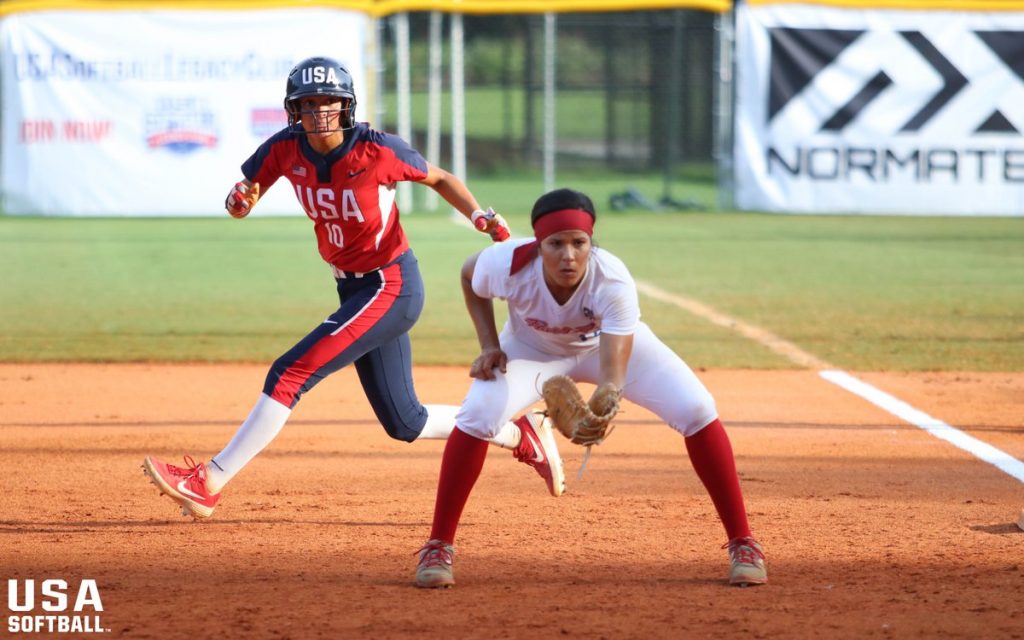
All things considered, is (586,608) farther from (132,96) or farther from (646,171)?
(646,171)

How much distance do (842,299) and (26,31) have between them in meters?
14.6

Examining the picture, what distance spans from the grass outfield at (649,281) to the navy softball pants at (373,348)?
3.90 meters

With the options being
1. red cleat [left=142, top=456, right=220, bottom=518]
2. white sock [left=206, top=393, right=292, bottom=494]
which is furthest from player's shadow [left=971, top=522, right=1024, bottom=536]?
red cleat [left=142, top=456, right=220, bottom=518]

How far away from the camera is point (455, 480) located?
15.5 feet

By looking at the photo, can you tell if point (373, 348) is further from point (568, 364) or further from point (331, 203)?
point (568, 364)

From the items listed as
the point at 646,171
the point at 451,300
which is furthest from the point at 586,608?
the point at 646,171

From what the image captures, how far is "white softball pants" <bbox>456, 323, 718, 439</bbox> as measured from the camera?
4.70 m

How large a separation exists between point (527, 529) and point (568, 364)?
0.88 metres

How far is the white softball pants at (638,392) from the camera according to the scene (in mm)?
4695

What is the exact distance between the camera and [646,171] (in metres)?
27.2

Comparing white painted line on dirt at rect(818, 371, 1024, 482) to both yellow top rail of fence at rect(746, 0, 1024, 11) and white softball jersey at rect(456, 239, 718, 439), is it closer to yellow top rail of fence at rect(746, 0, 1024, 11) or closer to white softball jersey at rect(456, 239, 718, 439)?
white softball jersey at rect(456, 239, 718, 439)

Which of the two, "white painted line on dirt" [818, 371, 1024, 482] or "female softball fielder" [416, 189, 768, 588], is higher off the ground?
"female softball fielder" [416, 189, 768, 588]

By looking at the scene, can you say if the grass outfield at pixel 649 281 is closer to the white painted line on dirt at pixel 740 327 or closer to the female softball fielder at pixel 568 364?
the white painted line on dirt at pixel 740 327

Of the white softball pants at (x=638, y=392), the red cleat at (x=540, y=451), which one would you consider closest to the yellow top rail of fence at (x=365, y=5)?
the red cleat at (x=540, y=451)
